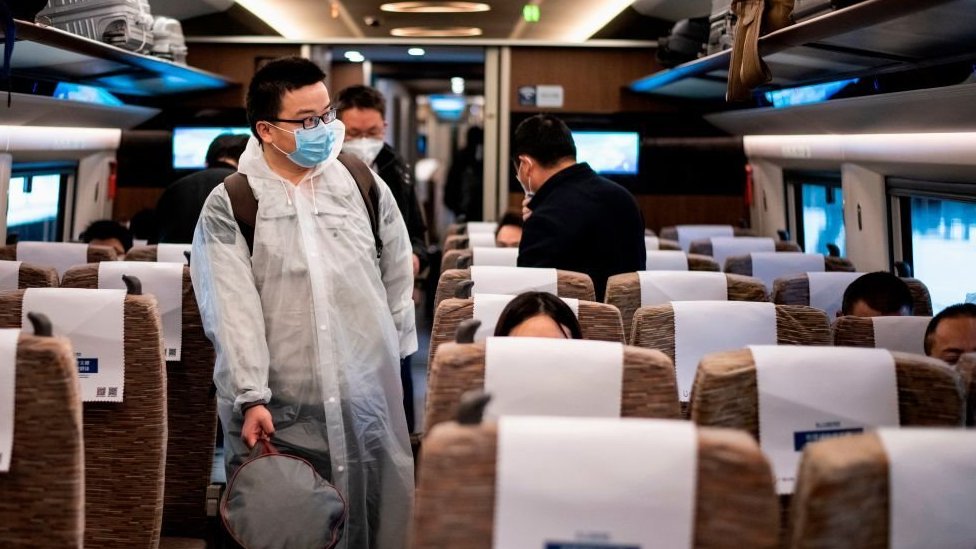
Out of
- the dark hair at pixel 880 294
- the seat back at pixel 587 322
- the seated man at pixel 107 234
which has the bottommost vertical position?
the seat back at pixel 587 322

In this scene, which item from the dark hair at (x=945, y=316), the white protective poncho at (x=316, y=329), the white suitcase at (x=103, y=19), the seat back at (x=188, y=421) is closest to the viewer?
the white protective poncho at (x=316, y=329)

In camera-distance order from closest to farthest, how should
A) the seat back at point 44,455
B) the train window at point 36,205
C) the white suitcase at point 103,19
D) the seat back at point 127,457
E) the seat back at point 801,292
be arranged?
the seat back at point 44,455 → the seat back at point 127,457 → the seat back at point 801,292 → the white suitcase at point 103,19 → the train window at point 36,205

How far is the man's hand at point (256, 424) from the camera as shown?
3.24m

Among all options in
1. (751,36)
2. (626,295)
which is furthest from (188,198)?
(751,36)

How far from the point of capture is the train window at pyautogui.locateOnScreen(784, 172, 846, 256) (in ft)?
28.3

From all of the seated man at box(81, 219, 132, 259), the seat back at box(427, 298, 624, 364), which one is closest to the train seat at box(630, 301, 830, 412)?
the seat back at box(427, 298, 624, 364)

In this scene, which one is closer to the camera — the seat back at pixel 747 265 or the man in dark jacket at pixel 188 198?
the man in dark jacket at pixel 188 198

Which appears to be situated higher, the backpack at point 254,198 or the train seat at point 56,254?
the backpack at point 254,198

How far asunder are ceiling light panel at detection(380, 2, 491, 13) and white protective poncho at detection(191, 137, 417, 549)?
6.89 m

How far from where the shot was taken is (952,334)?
3824 mm

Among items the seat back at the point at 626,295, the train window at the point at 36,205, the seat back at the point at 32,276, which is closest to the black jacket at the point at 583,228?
the seat back at the point at 626,295

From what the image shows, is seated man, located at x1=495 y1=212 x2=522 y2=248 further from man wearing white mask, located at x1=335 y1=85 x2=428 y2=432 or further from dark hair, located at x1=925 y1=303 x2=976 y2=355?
dark hair, located at x1=925 y1=303 x2=976 y2=355

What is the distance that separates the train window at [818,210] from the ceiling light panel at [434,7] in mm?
3210

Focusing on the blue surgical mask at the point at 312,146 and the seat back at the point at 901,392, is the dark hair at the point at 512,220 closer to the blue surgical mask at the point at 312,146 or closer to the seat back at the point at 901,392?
the blue surgical mask at the point at 312,146
